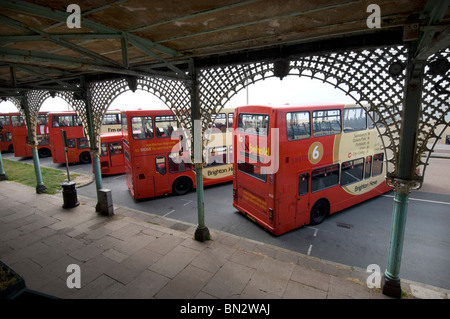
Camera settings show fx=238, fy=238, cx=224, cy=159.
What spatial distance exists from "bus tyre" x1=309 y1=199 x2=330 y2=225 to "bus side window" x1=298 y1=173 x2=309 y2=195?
73 cm

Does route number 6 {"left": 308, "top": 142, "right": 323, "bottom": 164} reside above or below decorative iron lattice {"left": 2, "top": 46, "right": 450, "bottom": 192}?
below

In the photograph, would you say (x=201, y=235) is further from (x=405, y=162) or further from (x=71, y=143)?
(x=71, y=143)

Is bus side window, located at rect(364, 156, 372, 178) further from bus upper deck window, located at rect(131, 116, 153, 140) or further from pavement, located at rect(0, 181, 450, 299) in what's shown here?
bus upper deck window, located at rect(131, 116, 153, 140)

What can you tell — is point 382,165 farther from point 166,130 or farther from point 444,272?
point 166,130

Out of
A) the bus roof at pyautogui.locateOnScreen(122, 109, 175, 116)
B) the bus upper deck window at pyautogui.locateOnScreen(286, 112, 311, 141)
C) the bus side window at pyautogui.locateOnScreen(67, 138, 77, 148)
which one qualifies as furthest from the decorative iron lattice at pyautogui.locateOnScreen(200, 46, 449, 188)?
the bus side window at pyautogui.locateOnScreen(67, 138, 77, 148)

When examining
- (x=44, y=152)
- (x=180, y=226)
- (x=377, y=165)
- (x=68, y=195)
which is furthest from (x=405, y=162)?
(x=44, y=152)

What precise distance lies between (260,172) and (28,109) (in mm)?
8791

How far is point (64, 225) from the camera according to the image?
648cm

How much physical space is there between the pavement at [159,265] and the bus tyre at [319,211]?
1.78 m

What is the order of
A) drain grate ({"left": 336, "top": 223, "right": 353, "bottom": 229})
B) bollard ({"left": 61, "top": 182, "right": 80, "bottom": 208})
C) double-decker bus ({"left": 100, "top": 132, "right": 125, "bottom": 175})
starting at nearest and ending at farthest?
drain grate ({"left": 336, "top": 223, "right": 353, "bottom": 229})
bollard ({"left": 61, "top": 182, "right": 80, "bottom": 208})
double-decker bus ({"left": 100, "top": 132, "right": 125, "bottom": 175})

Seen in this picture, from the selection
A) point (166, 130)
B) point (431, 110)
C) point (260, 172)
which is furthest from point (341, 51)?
point (166, 130)

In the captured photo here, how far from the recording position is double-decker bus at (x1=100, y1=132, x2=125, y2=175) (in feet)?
39.0

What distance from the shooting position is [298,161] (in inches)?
230

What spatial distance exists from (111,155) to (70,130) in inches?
182
